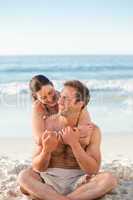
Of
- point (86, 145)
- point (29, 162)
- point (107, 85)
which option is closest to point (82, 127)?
point (86, 145)

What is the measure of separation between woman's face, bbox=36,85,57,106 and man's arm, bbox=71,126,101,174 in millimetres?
409

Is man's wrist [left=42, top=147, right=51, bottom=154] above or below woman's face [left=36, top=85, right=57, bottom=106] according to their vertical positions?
below

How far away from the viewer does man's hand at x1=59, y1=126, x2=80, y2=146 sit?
8.64 feet

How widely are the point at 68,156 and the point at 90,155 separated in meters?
0.17

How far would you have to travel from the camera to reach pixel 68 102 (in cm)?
Result: 268

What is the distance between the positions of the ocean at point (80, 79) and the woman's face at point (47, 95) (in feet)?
6.98

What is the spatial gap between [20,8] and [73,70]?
2796mm

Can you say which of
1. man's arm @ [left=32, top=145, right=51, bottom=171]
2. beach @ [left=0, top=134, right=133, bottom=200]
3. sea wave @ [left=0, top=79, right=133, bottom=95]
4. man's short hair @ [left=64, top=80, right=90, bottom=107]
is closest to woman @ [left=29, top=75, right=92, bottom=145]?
man's arm @ [left=32, top=145, right=51, bottom=171]

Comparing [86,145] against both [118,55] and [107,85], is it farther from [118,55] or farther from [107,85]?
[118,55]

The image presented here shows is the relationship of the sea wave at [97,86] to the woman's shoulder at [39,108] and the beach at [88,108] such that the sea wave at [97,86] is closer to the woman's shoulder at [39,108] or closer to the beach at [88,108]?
the beach at [88,108]

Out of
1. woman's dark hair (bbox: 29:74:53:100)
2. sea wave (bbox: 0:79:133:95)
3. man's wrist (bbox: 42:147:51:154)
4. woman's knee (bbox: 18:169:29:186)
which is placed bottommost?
woman's knee (bbox: 18:169:29:186)

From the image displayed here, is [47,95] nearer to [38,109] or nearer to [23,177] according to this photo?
[38,109]

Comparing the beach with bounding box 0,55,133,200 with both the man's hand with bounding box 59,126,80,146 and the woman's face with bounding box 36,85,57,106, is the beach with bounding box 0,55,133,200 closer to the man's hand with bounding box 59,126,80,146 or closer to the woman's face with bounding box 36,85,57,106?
the man's hand with bounding box 59,126,80,146

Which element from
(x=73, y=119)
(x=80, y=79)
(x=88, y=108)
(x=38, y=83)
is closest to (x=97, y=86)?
(x=80, y=79)
